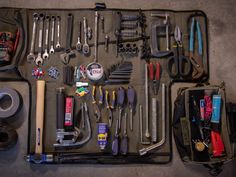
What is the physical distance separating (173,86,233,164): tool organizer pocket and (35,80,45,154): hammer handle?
837 mm

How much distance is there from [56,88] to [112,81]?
1.16 ft

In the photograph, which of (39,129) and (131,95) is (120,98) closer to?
(131,95)

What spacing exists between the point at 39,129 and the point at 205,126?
3.20 feet

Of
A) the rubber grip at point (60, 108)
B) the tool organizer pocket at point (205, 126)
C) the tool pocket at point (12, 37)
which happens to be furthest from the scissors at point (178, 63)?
the tool pocket at point (12, 37)

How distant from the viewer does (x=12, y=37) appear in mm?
1829

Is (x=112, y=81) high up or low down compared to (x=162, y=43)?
down

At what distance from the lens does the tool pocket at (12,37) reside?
1.79 metres

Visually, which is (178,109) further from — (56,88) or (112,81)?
(56,88)

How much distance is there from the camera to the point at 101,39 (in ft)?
6.12

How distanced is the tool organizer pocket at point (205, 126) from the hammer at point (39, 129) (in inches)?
32.4

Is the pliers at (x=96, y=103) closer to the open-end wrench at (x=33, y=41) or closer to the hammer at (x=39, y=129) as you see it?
the hammer at (x=39, y=129)

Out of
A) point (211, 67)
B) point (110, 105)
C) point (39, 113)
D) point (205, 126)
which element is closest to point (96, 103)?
point (110, 105)

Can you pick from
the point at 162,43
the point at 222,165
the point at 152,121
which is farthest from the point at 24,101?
the point at 222,165

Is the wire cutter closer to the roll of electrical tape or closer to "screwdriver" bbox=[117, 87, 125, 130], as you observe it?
"screwdriver" bbox=[117, 87, 125, 130]
